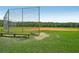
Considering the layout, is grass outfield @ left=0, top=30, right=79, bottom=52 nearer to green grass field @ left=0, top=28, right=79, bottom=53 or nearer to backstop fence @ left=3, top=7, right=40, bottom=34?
green grass field @ left=0, top=28, right=79, bottom=53

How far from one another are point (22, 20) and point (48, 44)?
44 centimetres

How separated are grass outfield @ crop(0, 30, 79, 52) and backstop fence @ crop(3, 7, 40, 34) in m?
0.12

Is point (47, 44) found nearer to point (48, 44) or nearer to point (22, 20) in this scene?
point (48, 44)

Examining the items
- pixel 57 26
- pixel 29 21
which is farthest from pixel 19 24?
pixel 57 26

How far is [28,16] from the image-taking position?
5.62 meters

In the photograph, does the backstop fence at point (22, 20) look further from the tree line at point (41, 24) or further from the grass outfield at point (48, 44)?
the grass outfield at point (48, 44)

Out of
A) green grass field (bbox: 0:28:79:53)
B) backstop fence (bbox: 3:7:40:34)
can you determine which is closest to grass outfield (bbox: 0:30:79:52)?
green grass field (bbox: 0:28:79:53)

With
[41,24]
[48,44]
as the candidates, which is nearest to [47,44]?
[48,44]

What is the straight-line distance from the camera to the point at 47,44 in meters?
5.61

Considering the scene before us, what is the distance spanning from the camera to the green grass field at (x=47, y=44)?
5.59 meters

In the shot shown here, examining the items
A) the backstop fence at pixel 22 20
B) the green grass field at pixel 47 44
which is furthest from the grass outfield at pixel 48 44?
the backstop fence at pixel 22 20

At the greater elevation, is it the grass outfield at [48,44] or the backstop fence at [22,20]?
the backstop fence at [22,20]

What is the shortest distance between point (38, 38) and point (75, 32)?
0.47m

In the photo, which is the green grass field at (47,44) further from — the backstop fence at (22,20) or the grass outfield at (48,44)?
the backstop fence at (22,20)
